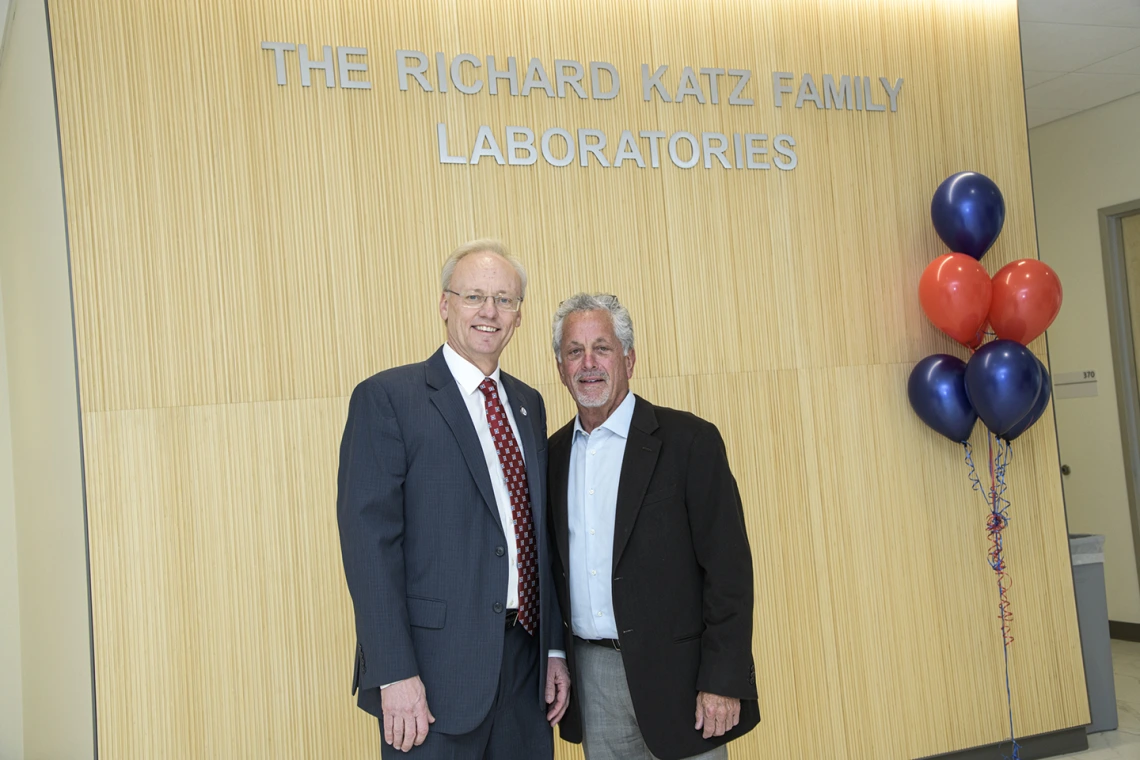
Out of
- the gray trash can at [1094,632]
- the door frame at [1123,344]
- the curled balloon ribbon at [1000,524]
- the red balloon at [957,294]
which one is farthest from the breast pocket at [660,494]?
the door frame at [1123,344]

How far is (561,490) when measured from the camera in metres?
2.50

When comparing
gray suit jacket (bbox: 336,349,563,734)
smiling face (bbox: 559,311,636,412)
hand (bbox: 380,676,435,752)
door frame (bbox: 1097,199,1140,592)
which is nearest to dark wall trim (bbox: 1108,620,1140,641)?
door frame (bbox: 1097,199,1140,592)

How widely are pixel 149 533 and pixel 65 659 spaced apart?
818mm

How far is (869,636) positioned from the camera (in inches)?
160

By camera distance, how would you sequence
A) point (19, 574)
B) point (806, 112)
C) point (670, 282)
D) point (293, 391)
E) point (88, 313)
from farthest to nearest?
1. point (19, 574)
2. point (806, 112)
3. point (670, 282)
4. point (293, 391)
5. point (88, 313)

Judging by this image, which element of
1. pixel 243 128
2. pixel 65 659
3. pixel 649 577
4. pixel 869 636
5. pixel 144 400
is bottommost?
pixel 869 636

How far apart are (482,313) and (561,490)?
0.50m

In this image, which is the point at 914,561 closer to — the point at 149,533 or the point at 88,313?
the point at 149,533

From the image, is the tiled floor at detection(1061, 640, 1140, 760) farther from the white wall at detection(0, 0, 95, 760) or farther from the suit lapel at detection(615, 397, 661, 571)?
the white wall at detection(0, 0, 95, 760)

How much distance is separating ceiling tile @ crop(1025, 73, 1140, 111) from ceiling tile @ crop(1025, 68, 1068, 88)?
0.18 ft

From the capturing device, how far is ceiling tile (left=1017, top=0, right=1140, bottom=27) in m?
4.72

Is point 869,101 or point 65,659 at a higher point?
point 869,101

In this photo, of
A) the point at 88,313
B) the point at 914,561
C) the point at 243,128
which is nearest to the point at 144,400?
the point at 88,313

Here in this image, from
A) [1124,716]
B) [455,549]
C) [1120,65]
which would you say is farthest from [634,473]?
[1120,65]
